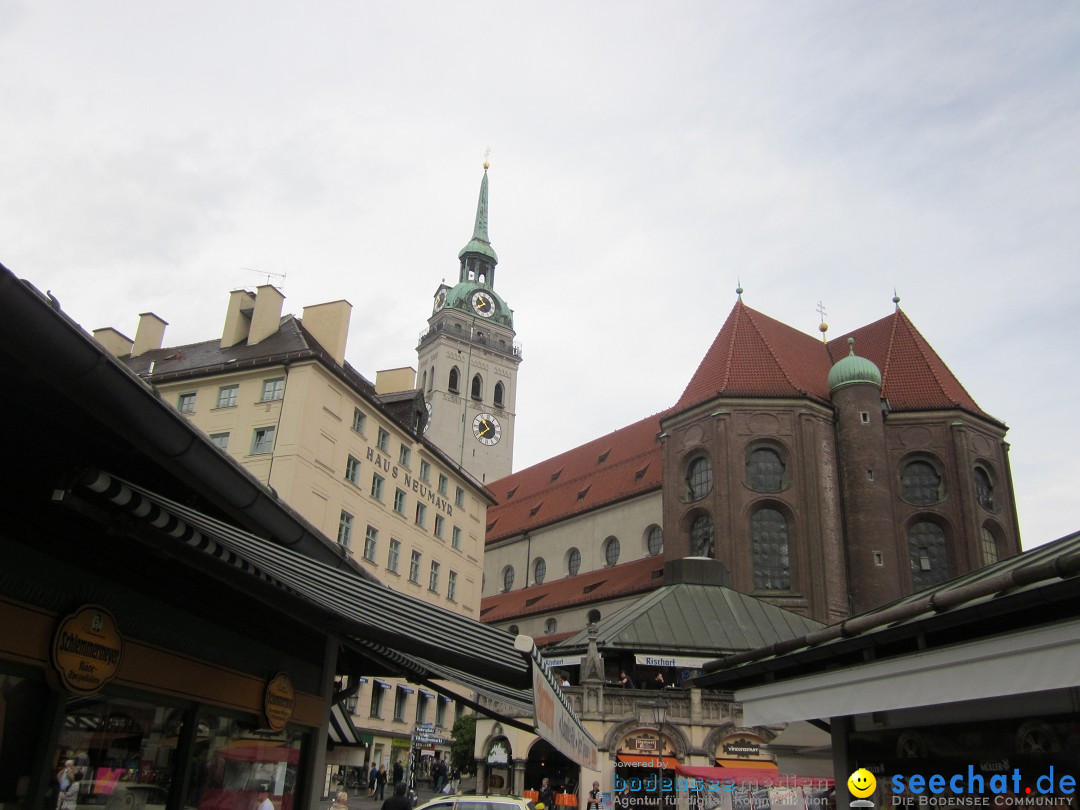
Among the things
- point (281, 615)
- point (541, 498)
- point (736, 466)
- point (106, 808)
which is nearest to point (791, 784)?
point (281, 615)

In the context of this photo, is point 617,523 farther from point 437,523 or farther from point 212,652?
point 212,652

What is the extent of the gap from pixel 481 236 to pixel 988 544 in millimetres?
63494

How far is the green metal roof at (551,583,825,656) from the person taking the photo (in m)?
34.6

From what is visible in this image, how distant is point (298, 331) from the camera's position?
37.5 meters

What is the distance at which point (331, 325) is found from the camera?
3944 cm

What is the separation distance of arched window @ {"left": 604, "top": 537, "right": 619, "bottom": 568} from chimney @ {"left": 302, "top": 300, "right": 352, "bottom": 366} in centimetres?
2058

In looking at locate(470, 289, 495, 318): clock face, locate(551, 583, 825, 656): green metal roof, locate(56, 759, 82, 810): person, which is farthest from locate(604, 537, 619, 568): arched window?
locate(56, 759, 82, 810): person

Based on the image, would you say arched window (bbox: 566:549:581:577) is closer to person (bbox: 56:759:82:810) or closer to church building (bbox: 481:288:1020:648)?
church building (bbox: 481:288:1020:648)

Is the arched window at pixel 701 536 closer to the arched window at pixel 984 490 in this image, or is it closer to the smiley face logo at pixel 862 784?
the arched window at pixel 984 490

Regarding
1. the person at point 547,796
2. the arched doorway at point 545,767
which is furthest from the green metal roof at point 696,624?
the person at point 547,796

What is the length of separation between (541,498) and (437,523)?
20.1 meters

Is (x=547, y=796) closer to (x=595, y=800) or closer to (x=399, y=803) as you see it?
(x=595, y=800)

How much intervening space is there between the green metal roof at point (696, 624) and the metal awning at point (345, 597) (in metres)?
28.8

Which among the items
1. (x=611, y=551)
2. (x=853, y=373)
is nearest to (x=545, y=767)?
(x=611, y=551)
